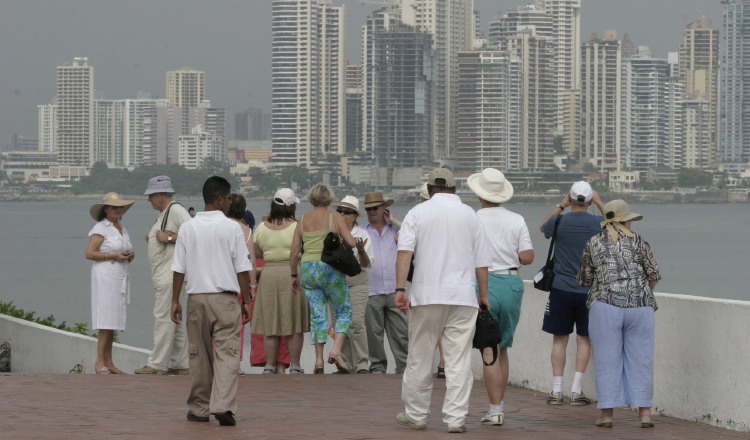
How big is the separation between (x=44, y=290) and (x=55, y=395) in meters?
65.0

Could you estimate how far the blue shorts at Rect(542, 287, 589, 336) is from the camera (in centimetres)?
1015

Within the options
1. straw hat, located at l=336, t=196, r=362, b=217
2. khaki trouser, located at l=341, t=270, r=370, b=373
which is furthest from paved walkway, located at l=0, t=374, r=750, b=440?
straw hat, located at l=336, t=196, r=362, b=217

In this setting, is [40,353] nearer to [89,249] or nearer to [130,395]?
[89,249]

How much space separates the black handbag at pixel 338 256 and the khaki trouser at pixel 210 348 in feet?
9.08

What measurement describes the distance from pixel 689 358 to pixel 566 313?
1.05m

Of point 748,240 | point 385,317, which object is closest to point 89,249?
point 385,317

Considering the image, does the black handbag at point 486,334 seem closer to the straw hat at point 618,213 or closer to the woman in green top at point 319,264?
the straw hat at point 618,213

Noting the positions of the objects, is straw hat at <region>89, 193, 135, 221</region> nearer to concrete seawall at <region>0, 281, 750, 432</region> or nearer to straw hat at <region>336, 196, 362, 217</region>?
straw hat at <region>336, 196, 362, 217</region>

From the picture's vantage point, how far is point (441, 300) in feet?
28.1

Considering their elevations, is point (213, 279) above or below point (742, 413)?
above

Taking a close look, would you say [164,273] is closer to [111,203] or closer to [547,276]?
[111,203]

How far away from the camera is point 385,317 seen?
42.1 ft

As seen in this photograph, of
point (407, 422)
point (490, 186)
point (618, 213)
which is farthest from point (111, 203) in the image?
point (618, 213)

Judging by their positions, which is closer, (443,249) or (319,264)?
(443,249)
